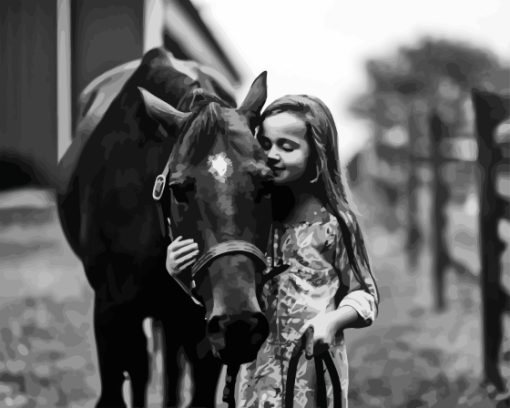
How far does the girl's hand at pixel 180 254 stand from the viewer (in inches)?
84.9

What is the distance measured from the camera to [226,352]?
2.18 metres

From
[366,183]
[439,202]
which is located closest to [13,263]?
[366,183]

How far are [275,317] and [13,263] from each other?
0.98 meters

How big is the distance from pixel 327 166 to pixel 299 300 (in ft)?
1.58

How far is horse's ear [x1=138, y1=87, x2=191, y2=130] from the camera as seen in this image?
7.38 ft

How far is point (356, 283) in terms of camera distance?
8.03 feet

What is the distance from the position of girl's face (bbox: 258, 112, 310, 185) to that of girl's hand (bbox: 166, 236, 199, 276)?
42 cm

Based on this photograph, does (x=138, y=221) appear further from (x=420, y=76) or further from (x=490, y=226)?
(x=490, y=226)

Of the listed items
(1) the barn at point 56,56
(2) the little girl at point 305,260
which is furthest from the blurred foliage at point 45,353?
(2) the little girl at point 305,260

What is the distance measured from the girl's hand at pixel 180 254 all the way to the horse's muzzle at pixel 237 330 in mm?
233

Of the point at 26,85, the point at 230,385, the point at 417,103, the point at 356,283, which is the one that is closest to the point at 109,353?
the point at 230,385

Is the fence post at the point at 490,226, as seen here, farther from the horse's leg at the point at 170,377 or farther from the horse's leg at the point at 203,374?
the horse's leg at the point at 170,377

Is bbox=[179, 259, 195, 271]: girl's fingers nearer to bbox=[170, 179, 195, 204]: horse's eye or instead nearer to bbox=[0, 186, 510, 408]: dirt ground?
bbox=[170, 179, 195, 204]: horse's eye

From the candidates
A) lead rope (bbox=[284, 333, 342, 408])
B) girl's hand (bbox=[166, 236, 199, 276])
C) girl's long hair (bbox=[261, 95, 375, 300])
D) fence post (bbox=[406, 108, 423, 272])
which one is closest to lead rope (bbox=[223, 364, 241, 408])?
lead rope (bbox=[284, 333, 342, 408])
